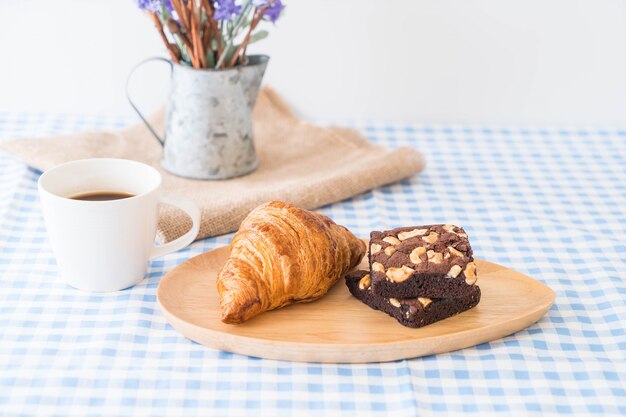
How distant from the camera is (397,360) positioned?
1.03 meters

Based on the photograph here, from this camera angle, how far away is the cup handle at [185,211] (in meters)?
1.19

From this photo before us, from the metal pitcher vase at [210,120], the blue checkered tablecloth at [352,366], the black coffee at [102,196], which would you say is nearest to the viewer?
the blue checkered tablecloth at [352,366]

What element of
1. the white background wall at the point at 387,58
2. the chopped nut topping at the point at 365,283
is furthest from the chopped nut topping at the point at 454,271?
the white background wall at the point at 387,58

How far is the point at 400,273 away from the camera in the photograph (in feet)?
3.42

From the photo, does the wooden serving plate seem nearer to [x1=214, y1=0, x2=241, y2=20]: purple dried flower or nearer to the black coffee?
the black coffee

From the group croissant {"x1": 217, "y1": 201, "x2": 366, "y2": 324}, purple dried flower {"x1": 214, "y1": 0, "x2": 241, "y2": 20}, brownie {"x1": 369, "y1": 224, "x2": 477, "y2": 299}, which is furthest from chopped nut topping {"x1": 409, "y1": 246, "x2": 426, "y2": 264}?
purple dried flower {"x1": 214, "y1": 0, "x2": 241, "y2": 20}

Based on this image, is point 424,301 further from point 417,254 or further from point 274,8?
point 274,8

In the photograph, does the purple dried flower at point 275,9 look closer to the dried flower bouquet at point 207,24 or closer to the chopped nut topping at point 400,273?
the dried flower bouquet at point 207,24

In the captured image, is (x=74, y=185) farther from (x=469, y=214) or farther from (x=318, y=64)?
(x=318, y=64)

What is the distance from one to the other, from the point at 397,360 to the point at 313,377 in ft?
0.36

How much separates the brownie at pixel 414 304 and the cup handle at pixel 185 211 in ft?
0.83

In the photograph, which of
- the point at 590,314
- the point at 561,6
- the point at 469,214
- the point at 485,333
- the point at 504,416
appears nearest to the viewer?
the point at 504,416

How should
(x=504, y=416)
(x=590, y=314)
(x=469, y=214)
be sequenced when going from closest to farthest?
(x=504, y=416) → (x=590, y=314) → (x=469, y=214)

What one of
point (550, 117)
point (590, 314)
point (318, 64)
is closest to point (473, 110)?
point (550, 117)
